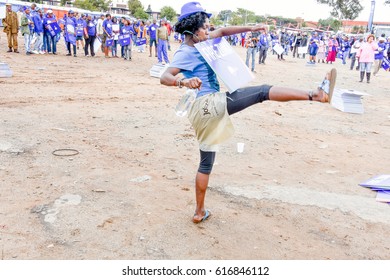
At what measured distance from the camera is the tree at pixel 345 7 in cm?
3725

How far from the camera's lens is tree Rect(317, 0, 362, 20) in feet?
122

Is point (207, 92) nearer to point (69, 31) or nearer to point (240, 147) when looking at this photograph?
point (240, 147)

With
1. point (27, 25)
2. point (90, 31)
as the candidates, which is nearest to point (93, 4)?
point (90, 31)

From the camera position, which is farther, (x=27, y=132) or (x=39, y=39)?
(x=39, y=39)

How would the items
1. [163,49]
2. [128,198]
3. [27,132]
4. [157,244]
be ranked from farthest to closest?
1. [163,49]
2. [27,132]
3. [128,198]
4. [157,244]

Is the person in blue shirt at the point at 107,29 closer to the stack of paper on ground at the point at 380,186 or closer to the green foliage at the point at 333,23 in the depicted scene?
the stack of paper on ground at the point at 380,186

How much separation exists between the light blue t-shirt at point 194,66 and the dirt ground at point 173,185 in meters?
1.28

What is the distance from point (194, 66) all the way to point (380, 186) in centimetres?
283

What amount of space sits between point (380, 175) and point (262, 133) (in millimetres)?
2246

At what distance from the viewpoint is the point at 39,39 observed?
1589 cm

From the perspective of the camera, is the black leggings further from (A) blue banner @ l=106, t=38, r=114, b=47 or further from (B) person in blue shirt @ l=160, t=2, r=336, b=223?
(A) blue banner @ l=106, t=38, r=114, b=47
